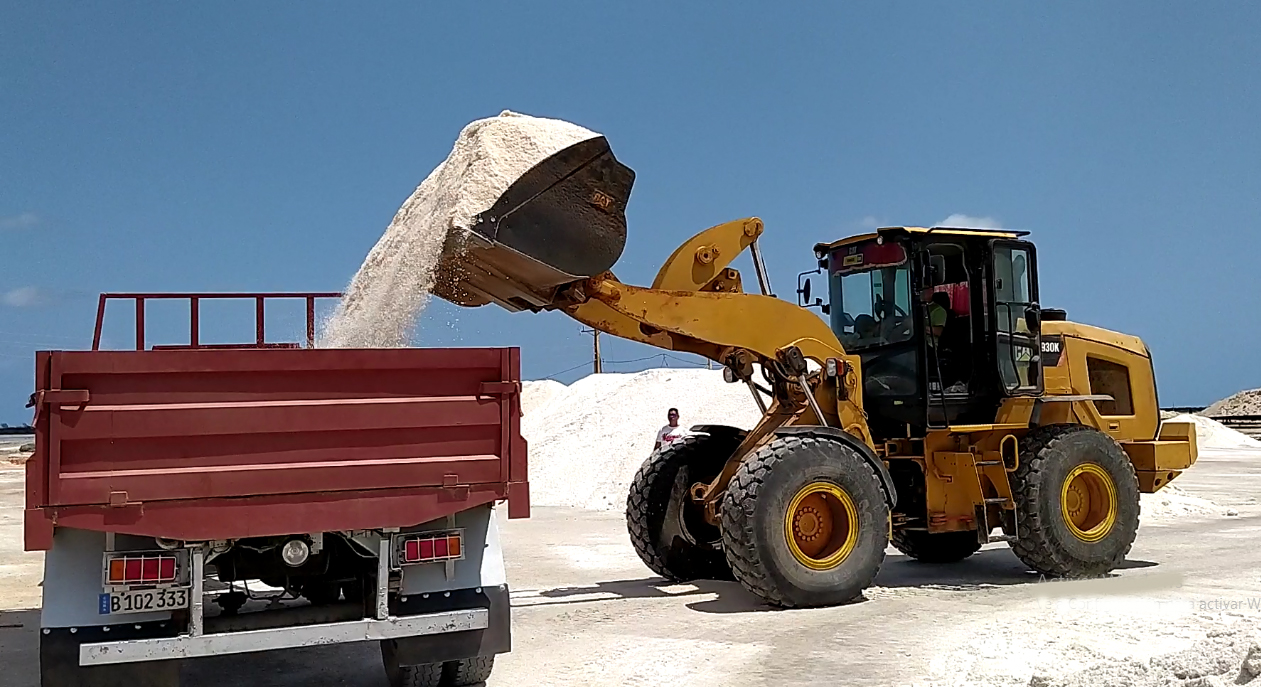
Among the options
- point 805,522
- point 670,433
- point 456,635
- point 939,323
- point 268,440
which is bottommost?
point 456,635

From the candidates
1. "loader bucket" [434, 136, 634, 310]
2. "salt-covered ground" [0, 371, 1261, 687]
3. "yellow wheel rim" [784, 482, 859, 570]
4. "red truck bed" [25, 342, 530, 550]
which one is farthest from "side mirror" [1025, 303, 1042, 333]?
"red truck bed" [25, 342, 530, 550]

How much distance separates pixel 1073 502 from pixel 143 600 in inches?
308

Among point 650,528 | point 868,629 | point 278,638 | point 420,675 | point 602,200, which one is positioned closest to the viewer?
point 278,638

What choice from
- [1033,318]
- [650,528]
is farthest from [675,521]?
[1033,318]

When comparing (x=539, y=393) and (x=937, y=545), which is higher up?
(x=539, y=393)

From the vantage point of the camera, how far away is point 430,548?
5738mm

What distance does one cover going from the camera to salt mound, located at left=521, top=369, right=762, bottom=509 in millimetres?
21094

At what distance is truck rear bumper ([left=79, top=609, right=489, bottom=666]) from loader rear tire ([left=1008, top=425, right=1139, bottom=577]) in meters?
5.66

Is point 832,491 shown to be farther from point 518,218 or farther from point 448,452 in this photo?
point 448,452

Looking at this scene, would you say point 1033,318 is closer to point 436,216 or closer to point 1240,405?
point 436,216

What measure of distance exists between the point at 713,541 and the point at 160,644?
5.62m

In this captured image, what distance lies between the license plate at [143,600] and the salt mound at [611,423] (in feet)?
46.5

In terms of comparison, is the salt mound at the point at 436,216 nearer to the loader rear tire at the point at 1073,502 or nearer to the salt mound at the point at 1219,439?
the loader rear tire at the point at 1073,502

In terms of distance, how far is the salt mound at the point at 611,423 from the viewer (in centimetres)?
2109
